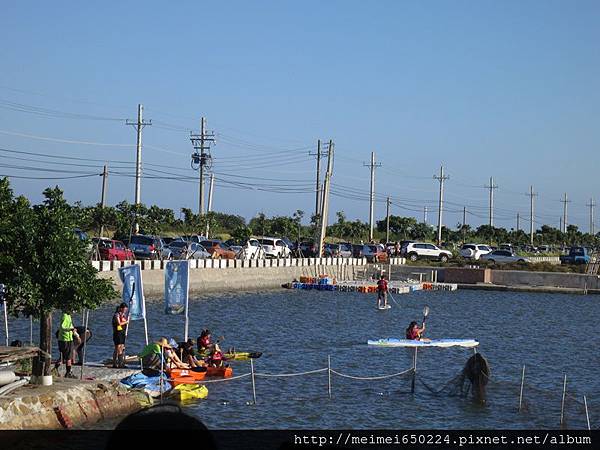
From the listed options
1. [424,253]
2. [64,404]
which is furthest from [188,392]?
[424,253]

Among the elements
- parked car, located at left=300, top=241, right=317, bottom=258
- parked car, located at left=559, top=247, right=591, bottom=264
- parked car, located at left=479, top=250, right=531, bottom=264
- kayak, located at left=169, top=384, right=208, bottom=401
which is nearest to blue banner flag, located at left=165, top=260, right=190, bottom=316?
kayak, located at left=169, top=384, right=208, bottom=401

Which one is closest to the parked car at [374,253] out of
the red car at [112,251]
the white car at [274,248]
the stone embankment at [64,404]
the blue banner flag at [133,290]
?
the white car at [274,248]

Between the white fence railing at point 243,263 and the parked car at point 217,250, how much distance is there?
1685 mm

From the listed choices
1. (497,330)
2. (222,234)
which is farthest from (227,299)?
(222,234)

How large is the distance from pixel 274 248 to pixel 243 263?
→ 11.1 m

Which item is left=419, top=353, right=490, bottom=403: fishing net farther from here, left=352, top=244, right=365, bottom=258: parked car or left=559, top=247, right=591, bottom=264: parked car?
left=559, top=247, right=591, bottom=264: parked car

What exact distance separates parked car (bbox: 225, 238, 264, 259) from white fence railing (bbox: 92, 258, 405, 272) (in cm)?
205

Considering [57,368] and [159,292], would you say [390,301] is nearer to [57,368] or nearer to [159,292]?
[159,292]

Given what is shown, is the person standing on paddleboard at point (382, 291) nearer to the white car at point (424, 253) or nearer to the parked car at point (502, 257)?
the white car at point (424, 253)

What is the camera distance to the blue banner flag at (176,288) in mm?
25281

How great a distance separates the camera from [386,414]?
21.1 meters

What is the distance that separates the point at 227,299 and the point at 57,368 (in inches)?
1397

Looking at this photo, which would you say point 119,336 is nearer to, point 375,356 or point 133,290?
point 133,290

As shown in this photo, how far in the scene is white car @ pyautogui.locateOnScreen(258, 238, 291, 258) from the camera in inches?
Answer: 3007
